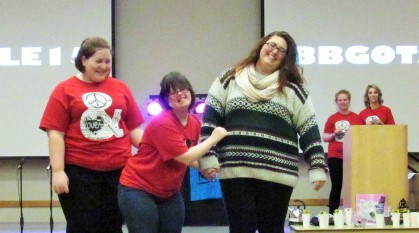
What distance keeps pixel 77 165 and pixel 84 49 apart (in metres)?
0.56

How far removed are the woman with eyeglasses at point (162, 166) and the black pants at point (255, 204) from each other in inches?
9.7

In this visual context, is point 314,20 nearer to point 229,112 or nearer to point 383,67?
point 383,67

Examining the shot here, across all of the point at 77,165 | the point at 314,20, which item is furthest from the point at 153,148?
the point at 314,20

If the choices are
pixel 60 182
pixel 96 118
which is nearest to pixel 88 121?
pixel 96 118

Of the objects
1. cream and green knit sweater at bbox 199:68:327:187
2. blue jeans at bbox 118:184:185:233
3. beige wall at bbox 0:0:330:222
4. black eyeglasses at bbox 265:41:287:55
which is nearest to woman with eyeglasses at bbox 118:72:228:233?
blue jeans at bbox 118:184:185:233

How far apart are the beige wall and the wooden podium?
8.84ft

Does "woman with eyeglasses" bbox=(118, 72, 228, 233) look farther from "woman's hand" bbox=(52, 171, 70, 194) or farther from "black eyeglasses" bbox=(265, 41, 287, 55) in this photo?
"black eyeglasses" bbox=(265, 41, 287, 55)

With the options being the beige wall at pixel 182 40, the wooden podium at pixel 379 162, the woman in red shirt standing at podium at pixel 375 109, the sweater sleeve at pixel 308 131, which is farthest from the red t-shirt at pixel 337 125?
the sweater sleeve at pixel 308 131

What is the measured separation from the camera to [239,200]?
3000 mm

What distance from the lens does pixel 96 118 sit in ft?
10.9

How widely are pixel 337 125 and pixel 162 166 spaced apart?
4.33 metres

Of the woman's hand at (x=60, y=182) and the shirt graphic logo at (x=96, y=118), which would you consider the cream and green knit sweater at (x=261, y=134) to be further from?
the woman's hand at (x=60, y=182)

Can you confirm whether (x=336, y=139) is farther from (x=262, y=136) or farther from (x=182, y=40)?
(x=262, y=136)

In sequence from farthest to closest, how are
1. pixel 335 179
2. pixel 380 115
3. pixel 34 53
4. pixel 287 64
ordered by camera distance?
1. pixel 34 53
2. pixel 335 179
3. pixel 380 115
4. pixel 287 64
